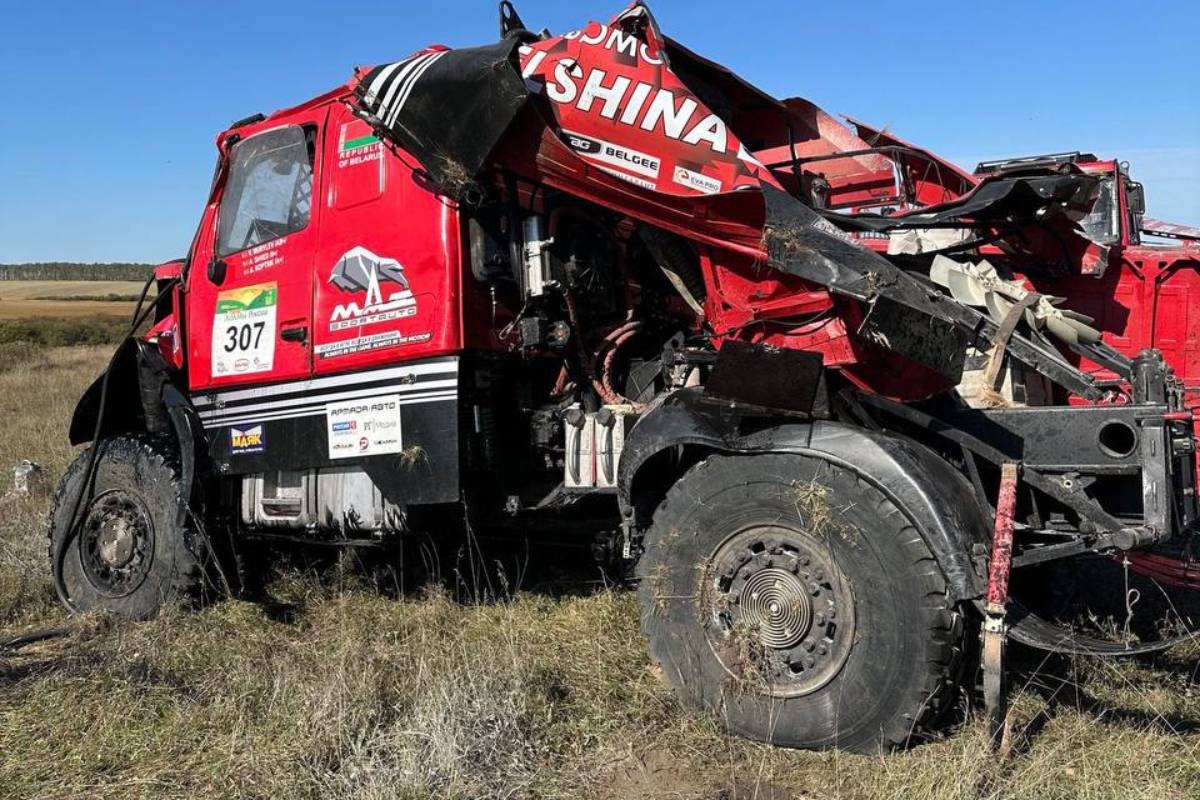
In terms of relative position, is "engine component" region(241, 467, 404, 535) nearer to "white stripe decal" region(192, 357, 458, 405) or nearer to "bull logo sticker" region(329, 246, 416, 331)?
"white stripe decal" region(192, 357, 458, 405)

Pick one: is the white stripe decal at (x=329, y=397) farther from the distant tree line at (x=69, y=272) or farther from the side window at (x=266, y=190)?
the distant tree line at (x=69, y=272)

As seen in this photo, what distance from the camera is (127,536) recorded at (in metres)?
5.91

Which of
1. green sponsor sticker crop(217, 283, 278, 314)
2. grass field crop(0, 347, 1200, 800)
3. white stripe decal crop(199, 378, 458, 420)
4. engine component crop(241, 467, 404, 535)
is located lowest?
grass field crop(0, 347, 1200, 800)

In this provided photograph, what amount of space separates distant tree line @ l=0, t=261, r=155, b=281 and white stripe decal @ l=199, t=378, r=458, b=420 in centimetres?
6190

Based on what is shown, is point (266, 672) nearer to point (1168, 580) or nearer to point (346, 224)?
point (346, 224)

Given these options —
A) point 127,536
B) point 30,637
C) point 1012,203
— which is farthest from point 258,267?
point 1012,203

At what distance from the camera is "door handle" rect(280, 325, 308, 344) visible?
5062 millimetres

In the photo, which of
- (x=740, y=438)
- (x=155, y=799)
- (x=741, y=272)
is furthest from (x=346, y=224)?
(x=155, y=799)

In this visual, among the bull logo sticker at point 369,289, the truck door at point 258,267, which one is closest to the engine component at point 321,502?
the truck door at point 258,267

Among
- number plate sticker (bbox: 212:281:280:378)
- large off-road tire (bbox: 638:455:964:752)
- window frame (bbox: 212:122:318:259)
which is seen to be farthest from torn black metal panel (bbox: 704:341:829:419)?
number plate sticker (bbox: 212:281:280:378)

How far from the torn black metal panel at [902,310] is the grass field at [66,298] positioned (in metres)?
36.5

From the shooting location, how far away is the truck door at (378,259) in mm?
4531

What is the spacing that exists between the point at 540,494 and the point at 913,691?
2258mm

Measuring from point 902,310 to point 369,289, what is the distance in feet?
8.55
